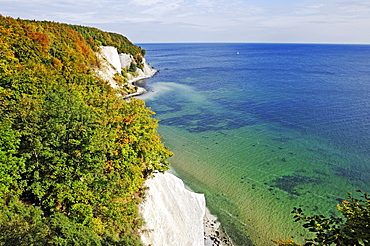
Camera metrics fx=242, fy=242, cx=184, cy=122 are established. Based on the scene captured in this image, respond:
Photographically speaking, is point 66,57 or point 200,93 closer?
point 66,57

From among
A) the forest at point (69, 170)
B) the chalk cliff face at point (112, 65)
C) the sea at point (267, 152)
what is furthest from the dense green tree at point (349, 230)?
the chalk cliff face at point (112, 65)

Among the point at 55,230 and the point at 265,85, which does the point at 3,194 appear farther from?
the point at 265,85

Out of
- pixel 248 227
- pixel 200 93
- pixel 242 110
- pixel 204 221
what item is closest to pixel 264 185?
pixel 248 227

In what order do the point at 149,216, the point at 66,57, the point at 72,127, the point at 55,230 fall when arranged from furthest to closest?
1. the point at 66,57
2. the point at 149,216
3. the point at 72,127
4. the point at 55,230

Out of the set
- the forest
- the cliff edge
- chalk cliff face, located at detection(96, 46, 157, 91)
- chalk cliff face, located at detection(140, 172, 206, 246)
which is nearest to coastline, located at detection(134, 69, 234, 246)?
chalk cliff face, located at detection(140, 172, 206, 246)

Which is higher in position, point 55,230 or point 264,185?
point 55,230

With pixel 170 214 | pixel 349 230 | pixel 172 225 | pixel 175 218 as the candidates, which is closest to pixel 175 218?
pixel 175 218

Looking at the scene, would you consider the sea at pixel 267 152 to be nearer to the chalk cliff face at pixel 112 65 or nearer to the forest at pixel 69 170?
the forest at pixel 69 170
